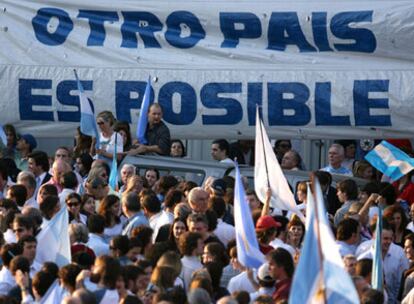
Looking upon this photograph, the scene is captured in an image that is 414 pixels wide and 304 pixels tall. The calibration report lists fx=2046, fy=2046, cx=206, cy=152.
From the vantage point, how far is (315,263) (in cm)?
1254

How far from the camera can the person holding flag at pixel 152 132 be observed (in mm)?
21016

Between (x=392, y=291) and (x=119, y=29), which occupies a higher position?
(x=119, y=29)

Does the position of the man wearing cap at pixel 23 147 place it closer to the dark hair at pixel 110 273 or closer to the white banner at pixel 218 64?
the white banner at pixel 218 64

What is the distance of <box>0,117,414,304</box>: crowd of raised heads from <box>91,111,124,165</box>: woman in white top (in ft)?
0.03

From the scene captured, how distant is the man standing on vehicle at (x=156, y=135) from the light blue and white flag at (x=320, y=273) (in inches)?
327

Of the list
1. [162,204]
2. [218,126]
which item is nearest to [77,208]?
[162,204]

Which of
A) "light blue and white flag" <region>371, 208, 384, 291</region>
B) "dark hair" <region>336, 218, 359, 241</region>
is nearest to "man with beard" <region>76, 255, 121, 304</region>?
"light blue and white flag" <region>371, 208, 384, 291</region>

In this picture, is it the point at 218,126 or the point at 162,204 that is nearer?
the point at 162,204

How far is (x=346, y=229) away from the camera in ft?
56.0

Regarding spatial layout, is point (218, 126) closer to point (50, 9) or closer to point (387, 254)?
point (50, 9)

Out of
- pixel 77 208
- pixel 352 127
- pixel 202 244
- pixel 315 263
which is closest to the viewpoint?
pixel 315 263

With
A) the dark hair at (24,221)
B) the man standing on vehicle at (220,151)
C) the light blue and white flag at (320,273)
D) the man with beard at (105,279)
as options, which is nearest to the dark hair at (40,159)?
the man standing on vehicle at (220,151)

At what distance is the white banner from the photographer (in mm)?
21922

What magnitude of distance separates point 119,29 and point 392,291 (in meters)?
6.65
